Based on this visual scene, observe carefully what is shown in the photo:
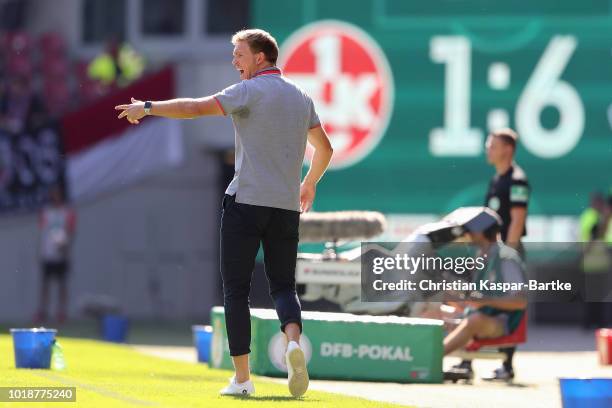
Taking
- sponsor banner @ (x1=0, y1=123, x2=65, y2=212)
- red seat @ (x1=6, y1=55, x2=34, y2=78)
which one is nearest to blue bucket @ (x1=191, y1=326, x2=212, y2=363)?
sponsor banner @ (x1=0, y1=123, x2=65, y2=212)

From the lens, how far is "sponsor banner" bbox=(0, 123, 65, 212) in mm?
22891

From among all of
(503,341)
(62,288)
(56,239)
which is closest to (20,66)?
(56,239)

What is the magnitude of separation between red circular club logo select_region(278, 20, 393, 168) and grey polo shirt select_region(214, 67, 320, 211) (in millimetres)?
11700

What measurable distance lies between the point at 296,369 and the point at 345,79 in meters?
12.4

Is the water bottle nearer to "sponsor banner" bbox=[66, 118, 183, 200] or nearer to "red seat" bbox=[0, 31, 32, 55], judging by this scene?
"sponsor banner" bbox=[66, 118, 183, 200]

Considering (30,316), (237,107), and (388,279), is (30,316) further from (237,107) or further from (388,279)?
(237,107)

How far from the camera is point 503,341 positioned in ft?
41.4

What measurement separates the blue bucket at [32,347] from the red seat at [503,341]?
9.92 ft

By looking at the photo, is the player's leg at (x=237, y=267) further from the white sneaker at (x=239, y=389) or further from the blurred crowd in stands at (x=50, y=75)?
the blurred crowd in stands at (x=50, y=75)

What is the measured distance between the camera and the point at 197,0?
25312 millimetres

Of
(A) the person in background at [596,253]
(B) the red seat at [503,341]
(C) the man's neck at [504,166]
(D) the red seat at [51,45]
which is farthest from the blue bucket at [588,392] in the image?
(D) the red seat at [51,45]

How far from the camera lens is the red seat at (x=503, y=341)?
1256 cm

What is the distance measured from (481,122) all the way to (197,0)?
19.0ft

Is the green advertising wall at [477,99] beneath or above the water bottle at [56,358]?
above
